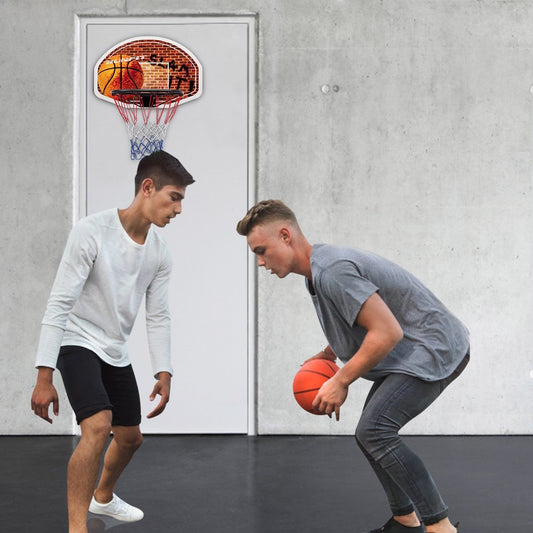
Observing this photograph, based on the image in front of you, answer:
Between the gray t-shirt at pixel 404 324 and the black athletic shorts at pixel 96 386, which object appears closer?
the gray t-shirt at pixel 404 324

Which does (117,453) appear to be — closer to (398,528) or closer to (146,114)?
(398,528)

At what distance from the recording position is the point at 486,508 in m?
3.93

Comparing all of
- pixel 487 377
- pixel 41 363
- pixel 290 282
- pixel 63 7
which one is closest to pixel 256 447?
pixel 290 282

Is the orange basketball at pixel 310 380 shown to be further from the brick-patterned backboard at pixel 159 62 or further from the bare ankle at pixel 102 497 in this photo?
the brick-patterned backboard at pixel 159 62

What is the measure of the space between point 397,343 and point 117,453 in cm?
136

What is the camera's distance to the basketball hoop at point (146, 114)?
231 inches

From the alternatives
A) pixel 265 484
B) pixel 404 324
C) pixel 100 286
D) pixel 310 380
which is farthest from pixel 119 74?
pixel 404 324

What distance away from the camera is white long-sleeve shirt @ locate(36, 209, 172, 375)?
3230 mm

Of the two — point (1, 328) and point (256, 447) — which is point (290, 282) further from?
point (1, 328)

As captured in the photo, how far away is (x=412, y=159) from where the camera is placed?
5863mm

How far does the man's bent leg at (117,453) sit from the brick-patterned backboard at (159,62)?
2.98m

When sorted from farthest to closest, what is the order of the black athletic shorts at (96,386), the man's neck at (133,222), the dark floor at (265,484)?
the dark floor at (265,484), the man's neck at (133,222), the black athletic shorts at (96,386)

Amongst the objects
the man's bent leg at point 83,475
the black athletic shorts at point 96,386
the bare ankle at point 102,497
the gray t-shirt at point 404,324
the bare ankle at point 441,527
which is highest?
the gray t-shirt at point 404,324

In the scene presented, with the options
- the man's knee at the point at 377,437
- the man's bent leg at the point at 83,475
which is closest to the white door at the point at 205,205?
the man's bent leg at the point at 83,475
